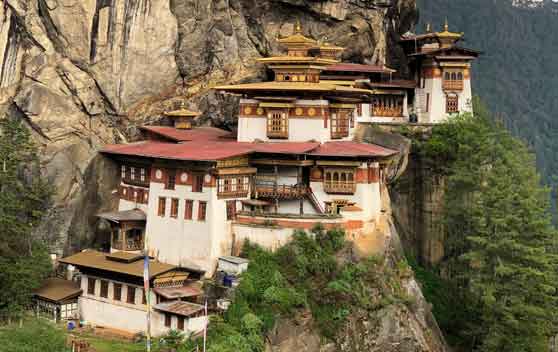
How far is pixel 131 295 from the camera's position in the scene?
4794 cm

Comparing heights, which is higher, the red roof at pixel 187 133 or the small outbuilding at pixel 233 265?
the red roof at pixel 187 133

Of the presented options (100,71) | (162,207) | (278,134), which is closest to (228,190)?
(162,207)

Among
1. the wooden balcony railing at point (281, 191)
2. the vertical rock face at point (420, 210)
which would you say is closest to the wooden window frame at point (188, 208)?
the wooden balcony railing at point (281, 191)

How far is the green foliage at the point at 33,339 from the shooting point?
40.2m

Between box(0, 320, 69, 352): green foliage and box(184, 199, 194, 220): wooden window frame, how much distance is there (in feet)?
32.5

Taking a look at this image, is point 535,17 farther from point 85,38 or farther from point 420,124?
point 85,38

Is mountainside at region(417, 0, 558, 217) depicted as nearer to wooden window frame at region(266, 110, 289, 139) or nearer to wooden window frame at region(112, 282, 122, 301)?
wooden window frame at region(266, 110, 289, 139)

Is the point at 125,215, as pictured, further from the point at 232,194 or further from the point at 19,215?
the point at 232,194

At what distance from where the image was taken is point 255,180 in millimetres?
52344

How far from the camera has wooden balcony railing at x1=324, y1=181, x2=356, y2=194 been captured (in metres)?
51.7

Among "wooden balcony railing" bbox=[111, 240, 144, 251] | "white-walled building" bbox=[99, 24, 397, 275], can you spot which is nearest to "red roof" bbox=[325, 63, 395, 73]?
"white-walled building" bbox=[99, 24, 397, 275]

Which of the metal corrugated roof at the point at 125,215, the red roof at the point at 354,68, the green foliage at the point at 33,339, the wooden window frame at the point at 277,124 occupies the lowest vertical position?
the green foliage at the point at 33,339

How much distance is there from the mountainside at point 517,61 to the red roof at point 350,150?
2547 inches

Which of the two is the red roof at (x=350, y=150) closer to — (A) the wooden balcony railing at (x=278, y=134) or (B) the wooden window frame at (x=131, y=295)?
(A) the wooden balcony railing at (x=278, y=134)
